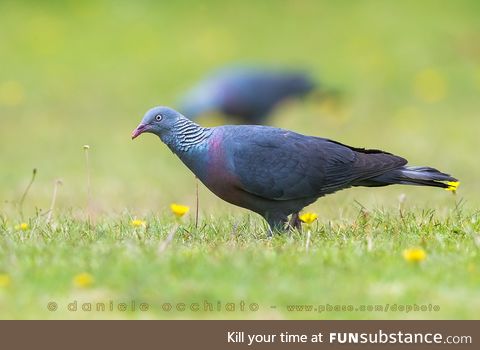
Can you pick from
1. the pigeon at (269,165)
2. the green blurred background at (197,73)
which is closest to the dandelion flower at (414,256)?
the pigeon at (269,165)

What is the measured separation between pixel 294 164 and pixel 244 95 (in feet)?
24.2

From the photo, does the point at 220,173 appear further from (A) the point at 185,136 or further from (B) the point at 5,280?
(B) the point at 5,280

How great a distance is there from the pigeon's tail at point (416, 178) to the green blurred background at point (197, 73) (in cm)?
395

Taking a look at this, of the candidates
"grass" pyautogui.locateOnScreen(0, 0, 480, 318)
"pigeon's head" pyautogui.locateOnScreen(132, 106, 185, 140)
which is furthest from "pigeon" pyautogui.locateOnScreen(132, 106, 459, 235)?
"grass" pyautogui.locateOnScreen(0, 0, 480, 318)

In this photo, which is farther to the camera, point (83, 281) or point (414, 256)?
point (414, 256)

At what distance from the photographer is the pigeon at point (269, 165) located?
18.6ft

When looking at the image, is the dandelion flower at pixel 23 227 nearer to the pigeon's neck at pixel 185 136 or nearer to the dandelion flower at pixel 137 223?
the dandelion flower at pixel 137 223

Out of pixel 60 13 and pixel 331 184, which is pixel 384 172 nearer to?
pixel 331 184

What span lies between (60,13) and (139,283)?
1500cm

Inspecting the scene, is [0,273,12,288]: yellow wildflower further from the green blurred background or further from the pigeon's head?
the green blurred background

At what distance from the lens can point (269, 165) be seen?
5738 millimetres

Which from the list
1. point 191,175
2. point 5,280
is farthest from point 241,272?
point 191,175

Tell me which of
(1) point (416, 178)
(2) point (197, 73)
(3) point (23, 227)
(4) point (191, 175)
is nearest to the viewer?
(3) point (23, 227)
